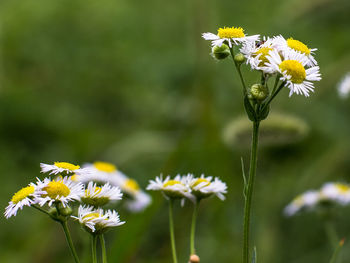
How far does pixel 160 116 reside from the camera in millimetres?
3201

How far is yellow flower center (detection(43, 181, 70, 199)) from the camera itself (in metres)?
0.68

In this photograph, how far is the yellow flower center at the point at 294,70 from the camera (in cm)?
70

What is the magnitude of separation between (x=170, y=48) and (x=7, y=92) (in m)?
1.51

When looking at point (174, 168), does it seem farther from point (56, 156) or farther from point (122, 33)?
point (122, 33)

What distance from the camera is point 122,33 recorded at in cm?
479

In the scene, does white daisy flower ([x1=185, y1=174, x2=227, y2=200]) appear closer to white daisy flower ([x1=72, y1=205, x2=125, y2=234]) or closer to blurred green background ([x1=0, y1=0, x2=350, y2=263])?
white daisy flower ([x1=72, y1=205, x2=125, y2=234])

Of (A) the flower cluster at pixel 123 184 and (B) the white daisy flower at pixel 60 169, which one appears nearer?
(B) the white daisy flower at pixel 60 169

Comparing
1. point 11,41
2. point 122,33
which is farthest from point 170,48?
point 11,41

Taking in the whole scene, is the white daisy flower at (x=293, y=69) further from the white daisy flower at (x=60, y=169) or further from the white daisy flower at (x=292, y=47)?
the white daisy flower at (x=60, y=169)

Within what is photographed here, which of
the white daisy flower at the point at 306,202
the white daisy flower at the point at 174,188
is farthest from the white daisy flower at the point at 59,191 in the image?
the white daisy flower at the point at 306,202

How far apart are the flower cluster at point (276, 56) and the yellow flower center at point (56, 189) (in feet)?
0.90

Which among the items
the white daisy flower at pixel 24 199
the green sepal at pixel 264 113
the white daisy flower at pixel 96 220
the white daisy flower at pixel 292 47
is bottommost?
the white daisy flower at pixel 96 220

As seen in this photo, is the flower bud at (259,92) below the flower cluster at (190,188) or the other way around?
the other way around

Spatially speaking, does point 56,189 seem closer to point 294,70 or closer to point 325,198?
point 294,70
